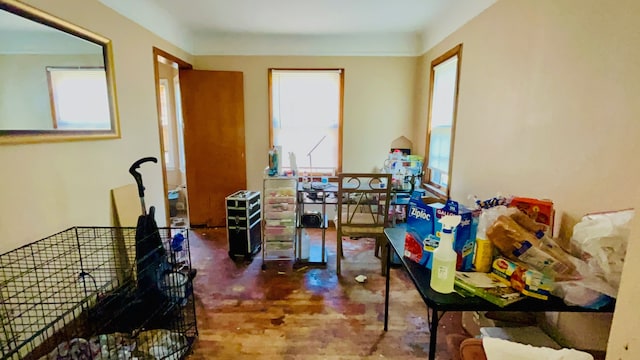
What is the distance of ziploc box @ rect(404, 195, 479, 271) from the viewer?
48.4 inches

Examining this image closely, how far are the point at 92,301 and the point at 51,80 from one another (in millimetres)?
1402

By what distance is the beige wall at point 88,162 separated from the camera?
1567 mm

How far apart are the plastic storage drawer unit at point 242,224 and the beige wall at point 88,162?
0.73 meters

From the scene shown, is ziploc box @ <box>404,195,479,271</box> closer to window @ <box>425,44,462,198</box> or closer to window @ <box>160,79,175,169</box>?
window @ <box>425,44,462,198</box>

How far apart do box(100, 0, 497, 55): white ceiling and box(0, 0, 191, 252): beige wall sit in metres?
0.23

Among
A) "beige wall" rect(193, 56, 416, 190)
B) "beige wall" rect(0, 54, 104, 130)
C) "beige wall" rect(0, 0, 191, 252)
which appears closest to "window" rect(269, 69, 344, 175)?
"beige wall" rect(193, 56, 416, 190)

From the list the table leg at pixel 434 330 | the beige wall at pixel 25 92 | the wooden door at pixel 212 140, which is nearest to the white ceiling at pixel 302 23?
the wooden door at pixel 212 140

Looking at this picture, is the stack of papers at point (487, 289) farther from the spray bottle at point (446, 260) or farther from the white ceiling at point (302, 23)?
the white ceiling at point (302, 23)

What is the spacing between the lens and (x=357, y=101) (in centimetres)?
393

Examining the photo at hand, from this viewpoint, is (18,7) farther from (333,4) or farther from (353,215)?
(353,215)

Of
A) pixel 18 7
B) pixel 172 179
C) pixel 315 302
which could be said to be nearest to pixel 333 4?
pixel 18 7

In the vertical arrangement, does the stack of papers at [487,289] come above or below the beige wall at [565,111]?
below

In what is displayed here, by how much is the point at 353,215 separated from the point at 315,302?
903 millimetres

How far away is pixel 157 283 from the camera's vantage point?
196cm
